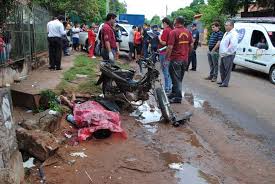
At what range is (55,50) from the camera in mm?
11594

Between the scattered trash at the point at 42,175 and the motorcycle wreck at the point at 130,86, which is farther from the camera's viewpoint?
the motorcycle wreck at the point at 130,86

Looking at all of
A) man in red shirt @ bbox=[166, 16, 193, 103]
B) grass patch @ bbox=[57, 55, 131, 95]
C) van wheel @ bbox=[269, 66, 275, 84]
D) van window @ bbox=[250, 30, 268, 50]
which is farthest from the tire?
van window @ bbox=[250, 30, 268, 50]

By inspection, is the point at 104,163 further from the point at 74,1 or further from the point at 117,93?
the point at 74,1

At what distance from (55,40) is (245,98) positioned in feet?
18.1

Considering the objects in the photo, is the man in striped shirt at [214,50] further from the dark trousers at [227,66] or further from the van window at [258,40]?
the van window at [258,40]

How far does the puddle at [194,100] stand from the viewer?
883cm

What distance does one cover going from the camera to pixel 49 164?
473 cm

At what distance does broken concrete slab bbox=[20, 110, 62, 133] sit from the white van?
8790mm

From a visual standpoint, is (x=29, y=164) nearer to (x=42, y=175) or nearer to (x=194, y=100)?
(x=42, y=175)

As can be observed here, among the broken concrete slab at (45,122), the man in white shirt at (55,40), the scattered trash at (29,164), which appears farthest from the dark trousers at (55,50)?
the scattered trash at (29,164)

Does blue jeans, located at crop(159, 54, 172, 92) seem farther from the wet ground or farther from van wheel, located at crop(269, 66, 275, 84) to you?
van wheel, located at crop(269, 66, 275, 84)

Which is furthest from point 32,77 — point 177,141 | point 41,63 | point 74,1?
point 74,1

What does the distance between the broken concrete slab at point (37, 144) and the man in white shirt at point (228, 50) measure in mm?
7305

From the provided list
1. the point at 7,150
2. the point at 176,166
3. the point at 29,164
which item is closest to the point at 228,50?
the point at 176,166
